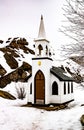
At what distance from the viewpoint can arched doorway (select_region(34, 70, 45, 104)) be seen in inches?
870

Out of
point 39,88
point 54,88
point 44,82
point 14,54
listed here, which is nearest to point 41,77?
point 44,82

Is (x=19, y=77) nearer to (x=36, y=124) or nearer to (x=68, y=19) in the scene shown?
(x=36, y=124)

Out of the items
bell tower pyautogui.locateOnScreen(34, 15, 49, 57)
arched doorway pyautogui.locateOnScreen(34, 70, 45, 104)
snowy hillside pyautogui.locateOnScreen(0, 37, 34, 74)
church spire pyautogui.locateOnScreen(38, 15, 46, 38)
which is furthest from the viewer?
snowy hillside pyautogui.locateOnScreen(0, 37, 34, 74)

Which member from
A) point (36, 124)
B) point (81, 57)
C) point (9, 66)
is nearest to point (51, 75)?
point (36, 124)

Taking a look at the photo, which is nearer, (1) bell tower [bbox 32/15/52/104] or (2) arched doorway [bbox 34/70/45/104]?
(1) bell tower [bbox 32/15/52/104]

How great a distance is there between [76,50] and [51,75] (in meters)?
14.5

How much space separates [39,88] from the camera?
22.3 m

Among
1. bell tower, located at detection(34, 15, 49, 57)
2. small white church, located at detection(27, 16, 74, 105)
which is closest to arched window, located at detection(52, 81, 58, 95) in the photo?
small white church, located at detection(27, 16, 74, 105)

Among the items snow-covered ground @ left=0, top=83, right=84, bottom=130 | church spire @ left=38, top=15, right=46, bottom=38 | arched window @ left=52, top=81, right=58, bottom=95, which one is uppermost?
church spire @ left=38, top=15, right=46, bottom=38

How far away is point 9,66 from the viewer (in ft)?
147

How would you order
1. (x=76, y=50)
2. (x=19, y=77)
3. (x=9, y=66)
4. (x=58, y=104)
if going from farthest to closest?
1. (x=9, y=66)
2. (x=19, y=77)
3. (x=58, y=104)
4. (x=76, y=50)

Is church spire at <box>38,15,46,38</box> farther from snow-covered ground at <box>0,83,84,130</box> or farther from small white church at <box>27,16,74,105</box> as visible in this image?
snow-covered ground at <box>0,83,84,130</box>

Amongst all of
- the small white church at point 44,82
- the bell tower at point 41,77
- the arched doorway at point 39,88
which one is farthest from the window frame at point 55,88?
the arched doorway at point 39,88

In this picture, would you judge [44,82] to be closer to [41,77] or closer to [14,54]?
[41,77]
